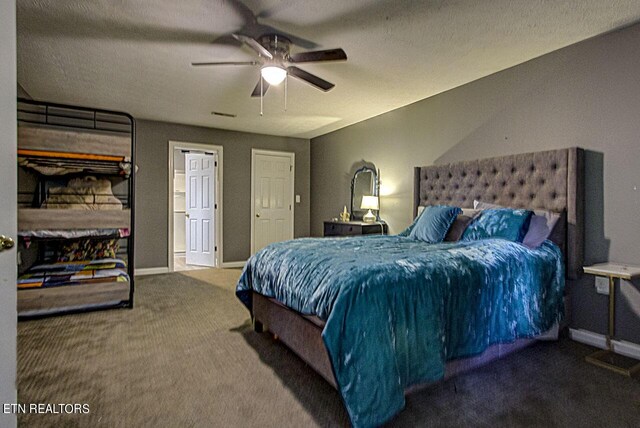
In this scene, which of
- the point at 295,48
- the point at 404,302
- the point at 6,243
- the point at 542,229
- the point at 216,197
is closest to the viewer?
the point at 6,243

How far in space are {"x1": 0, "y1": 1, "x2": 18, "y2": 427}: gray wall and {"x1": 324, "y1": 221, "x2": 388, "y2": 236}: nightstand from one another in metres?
3.75

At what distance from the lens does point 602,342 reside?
2.60m

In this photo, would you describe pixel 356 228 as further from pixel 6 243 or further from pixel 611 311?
pixel 6 243

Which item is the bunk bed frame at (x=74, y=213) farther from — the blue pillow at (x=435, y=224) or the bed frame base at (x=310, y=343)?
the blue pillow at (x=435, y=224)

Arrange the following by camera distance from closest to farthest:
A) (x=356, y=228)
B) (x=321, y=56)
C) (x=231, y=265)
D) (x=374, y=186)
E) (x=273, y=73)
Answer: (x=321, y=56)
(x=273, y=73)
(x=356, y=228)
(x=374, y=186)
(x=231, y=265)

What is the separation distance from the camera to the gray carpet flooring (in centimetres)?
170

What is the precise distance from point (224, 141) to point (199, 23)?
11.3ft

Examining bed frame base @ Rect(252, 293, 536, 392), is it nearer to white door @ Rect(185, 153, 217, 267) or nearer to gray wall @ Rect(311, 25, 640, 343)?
gray wall @ Rect(311, 25, 640, 343)

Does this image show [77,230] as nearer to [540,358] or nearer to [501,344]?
[501,344]

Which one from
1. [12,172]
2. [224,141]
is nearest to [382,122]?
[224,141]

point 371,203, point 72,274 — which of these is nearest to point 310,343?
point 72,274

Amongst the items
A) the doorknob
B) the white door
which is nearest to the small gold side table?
the doorknob

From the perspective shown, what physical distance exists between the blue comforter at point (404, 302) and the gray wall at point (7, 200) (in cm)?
114

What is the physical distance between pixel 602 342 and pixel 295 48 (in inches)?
134
